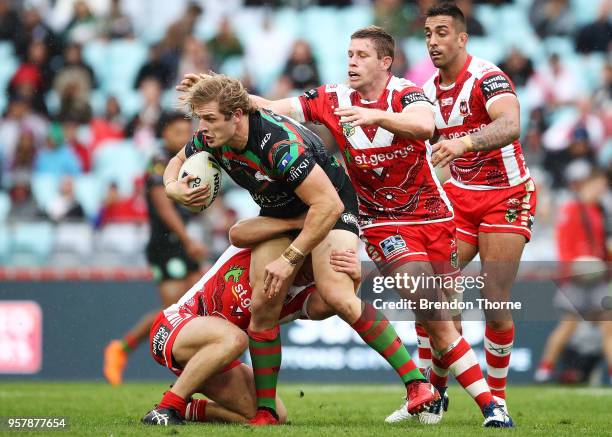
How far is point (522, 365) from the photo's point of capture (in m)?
13.0

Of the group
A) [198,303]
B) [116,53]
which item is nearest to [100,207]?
[116,53]

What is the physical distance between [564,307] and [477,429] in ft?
21.1

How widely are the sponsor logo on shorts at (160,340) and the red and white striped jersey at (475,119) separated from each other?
2.62 metres

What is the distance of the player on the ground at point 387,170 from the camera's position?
759 centimetres

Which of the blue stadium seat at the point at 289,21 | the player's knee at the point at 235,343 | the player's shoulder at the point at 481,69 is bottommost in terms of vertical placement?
the player's knee at the point at 235,343

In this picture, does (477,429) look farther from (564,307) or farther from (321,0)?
(321,0)

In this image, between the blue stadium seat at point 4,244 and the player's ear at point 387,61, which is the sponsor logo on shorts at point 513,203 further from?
the blue stadium seat at point 4,244

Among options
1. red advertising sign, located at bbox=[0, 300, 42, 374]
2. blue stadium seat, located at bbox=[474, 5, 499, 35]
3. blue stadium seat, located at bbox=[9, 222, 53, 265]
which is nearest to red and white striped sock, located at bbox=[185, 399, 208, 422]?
red advertising sign, located at bbox=[0, 300, 42, 374]

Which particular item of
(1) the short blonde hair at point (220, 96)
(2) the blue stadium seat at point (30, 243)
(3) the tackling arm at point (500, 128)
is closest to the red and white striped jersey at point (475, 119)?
(3) the tackling arm at point (500, 128)

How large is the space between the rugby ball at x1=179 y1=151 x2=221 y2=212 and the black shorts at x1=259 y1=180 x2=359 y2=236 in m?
0.48

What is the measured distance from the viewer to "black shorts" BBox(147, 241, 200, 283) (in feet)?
39.6

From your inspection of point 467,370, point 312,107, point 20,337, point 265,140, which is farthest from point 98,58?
point 467,370

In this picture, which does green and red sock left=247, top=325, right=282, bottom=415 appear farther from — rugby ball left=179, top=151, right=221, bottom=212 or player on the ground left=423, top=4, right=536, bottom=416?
player on the ground left=423, top=4, right=536, bottom=416

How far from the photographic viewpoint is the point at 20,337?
12992 millimetres
